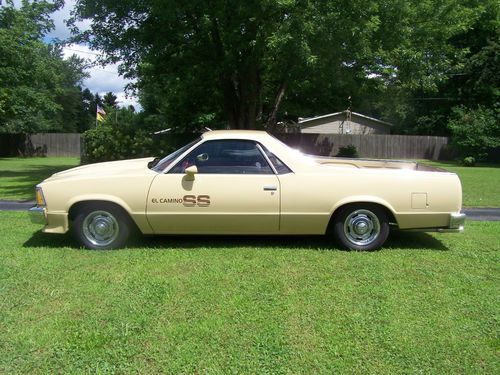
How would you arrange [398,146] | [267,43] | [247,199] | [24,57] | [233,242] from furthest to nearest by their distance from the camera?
[398,146] < [24,57] < [267,43] < [233,242] < [247,199]

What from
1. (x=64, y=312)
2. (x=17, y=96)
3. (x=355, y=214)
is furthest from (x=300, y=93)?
(x=64, y=312)

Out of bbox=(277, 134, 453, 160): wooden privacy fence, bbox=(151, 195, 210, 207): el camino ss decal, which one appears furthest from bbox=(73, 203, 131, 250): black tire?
bbox=(277, 134, 453, 160): wooden privacy fence

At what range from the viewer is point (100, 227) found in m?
6.16

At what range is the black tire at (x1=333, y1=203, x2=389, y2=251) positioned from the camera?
6.22m

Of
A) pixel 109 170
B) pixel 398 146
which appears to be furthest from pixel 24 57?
pixel 398 146

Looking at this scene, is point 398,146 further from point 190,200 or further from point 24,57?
point 190,200

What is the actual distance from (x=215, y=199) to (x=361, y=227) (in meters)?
1.85

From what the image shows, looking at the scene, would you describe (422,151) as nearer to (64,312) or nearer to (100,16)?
(100,16)

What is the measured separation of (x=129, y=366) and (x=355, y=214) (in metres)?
3.67

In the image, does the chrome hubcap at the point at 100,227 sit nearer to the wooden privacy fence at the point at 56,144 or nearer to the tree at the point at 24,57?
the tree at the point at 24,57

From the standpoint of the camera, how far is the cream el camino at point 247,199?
6.05 m

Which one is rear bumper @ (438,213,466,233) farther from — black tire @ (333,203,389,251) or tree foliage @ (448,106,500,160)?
tree foliage @ (448,106,500,160)

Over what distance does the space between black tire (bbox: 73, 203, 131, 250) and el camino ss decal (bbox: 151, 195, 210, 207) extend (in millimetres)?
503

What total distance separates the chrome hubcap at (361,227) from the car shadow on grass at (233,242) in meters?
0.24
